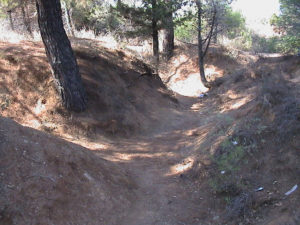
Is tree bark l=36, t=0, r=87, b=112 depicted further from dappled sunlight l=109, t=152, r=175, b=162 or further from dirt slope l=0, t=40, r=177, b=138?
dappled sunlight l=109, t=152, r=175, b=162

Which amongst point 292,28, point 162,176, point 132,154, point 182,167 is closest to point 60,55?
point 132,154

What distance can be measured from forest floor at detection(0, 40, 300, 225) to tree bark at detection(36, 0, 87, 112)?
0.41 metres

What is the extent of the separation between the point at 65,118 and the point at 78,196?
3.87 metres

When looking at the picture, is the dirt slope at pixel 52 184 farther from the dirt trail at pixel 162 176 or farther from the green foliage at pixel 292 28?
the green foliage at pixel 292 28

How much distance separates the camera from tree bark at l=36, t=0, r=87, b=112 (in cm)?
757

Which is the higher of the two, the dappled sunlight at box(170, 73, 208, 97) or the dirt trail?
the dappled sunlight at box(170, 73, 208, 97)

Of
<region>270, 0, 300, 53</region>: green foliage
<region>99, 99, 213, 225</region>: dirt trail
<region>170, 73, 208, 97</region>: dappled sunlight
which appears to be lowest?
<region>99, 99, 213, 225</region>: dirt trail

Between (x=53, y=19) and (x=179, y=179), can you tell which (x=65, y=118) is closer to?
(x=53, y=19)

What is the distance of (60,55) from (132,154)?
3171 mm

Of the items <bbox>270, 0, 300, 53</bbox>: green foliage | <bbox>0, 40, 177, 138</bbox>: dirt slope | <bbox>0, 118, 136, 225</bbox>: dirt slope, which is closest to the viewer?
<bbox>0, 118, 136, 225</bbox>: dirt slope

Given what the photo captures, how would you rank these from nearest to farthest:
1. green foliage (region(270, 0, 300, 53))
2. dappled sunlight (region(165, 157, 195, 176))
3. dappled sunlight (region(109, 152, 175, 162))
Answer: dappled sunlight (region(165, 157, 195, 176))
dappled sunlight (region(109, 152, 175, 162))
green foliage (region(270, 0, 300, 53))

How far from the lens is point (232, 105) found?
32.2 feet

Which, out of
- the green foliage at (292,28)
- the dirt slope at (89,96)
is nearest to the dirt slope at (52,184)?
the dirt slope at (89,96)

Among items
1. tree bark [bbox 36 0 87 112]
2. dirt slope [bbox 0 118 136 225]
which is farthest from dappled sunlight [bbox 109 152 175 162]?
tree bark [bbox 36 0 87 112]
